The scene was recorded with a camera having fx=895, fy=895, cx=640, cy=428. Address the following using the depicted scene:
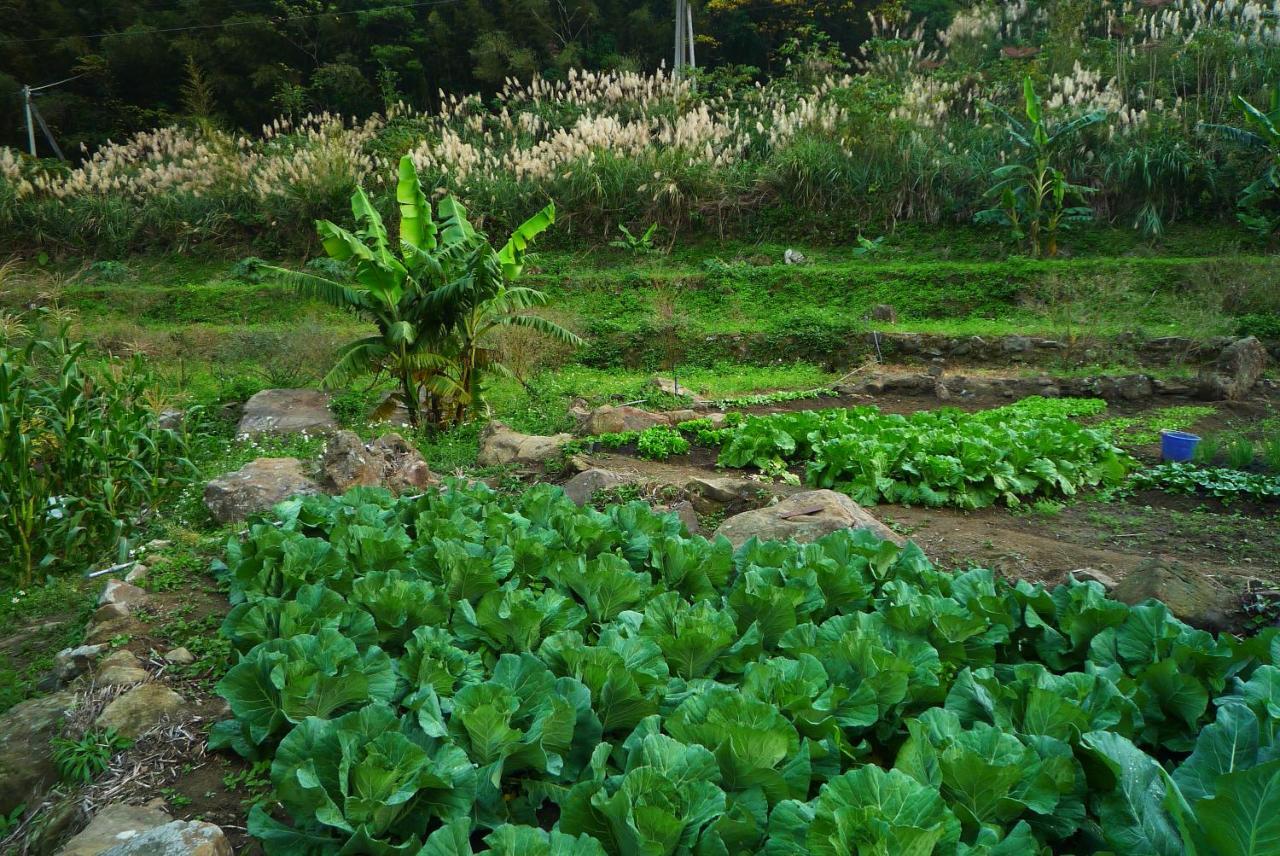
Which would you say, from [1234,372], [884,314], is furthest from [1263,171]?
[884,314]

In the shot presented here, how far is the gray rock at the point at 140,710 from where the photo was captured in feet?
8.90

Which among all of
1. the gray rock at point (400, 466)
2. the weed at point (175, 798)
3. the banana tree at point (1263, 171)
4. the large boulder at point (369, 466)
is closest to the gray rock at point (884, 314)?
the banana tree at point (1263, 171)

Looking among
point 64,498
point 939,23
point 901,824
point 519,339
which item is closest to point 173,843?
point 901,824

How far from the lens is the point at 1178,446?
6.68m

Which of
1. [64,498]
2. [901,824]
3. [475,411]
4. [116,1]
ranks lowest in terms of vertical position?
[475,411]

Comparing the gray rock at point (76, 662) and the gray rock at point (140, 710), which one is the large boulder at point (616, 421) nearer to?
the gray rock at point (76, 662)

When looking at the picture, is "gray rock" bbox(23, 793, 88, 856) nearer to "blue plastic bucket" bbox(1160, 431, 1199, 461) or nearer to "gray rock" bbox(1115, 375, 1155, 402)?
"blue plastic bucket" bbox(1160, 431, 1199, 461)

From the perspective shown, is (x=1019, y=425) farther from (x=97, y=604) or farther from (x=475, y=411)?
(x=97, y=604)

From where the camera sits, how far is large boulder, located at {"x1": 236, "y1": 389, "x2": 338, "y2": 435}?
8266mm

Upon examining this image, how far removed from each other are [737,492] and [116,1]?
32147 millimetres

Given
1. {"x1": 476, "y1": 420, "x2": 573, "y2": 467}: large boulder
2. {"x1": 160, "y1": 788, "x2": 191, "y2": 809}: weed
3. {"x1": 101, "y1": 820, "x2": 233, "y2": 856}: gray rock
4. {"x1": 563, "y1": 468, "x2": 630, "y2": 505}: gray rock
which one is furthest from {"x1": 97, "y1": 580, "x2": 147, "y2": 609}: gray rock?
{"x1": 476, "y1": 420, "x2": 573, "y2": 467}: large boulder

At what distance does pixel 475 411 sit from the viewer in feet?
27.4

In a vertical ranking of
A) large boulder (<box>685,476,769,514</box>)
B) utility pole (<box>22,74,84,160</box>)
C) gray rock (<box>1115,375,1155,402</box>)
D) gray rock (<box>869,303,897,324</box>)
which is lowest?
gray rock (<box>1115,375,1155,402</box>)

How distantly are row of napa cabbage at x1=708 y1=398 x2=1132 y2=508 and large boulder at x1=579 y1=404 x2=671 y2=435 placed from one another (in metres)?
0.90
